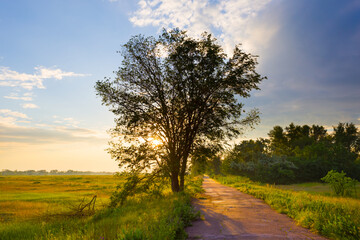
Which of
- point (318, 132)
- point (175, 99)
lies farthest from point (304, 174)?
point (318, 132)

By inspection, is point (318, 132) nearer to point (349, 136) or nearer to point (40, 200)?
point (349, 136)

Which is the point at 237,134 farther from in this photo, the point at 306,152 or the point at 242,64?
the point at 306,152

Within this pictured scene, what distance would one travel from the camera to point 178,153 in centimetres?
1823

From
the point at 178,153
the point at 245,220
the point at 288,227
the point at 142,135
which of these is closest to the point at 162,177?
the point at 178,153

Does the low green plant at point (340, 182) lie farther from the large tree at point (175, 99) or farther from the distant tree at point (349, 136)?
the distant tree at point (349, 136)

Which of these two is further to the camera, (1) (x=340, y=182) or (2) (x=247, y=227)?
(1) (x=340, y=182)

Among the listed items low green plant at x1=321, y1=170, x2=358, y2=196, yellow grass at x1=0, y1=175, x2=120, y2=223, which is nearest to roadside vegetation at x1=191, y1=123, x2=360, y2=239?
low green plant at x1=321, y1=170, x2=358, y2=196

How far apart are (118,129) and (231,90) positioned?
31.0ft

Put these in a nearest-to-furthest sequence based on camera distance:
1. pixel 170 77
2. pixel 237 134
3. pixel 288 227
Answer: pixel 288 227 < pixel 170 77 < pixel 237 134

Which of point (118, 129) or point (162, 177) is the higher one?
point (118, 129)

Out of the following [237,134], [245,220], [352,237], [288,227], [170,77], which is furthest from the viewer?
[237,134]

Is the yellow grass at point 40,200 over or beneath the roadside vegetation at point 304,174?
beneath

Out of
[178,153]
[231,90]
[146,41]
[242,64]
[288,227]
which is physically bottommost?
[288,227]

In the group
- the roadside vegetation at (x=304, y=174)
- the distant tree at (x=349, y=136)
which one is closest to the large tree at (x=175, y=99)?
the roadside vegetation at (x=304, y=174)
